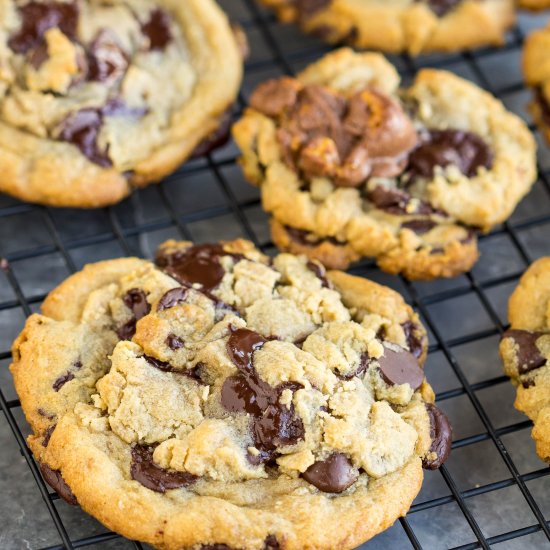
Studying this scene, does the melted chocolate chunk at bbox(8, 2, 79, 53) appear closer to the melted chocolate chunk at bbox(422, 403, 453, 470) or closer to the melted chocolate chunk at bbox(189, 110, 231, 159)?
the melted chocolate chunk at bbox(189, 110, 231, 159)

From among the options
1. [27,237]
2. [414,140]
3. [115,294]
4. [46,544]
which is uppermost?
[414,140]

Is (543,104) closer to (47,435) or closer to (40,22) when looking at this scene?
(40,22)

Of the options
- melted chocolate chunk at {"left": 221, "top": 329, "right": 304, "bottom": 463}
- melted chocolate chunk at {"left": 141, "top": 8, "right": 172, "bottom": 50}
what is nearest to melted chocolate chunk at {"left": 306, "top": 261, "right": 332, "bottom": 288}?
melted chocolate chunk at {"left": 221, "top": 329, "right": 304, "bottom": 463}

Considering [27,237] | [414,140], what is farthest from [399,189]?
[27,237]

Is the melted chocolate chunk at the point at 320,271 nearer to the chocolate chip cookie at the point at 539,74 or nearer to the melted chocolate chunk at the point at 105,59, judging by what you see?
the melted chocolate chunk at the point at 105,59

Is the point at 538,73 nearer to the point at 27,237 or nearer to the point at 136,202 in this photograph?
the point at 136,202

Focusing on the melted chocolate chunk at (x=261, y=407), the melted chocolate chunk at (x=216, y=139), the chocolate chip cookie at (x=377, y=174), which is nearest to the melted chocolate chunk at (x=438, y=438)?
the melted chocolate chunk at (x=261, y=407)
